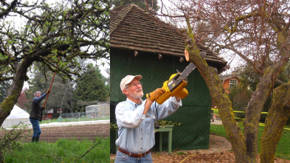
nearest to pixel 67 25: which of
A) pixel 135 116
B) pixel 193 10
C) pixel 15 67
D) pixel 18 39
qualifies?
pixel 18 39

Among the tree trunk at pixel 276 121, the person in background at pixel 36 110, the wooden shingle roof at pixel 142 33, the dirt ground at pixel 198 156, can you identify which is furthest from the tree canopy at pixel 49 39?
the tree trunk at pixel 276 121

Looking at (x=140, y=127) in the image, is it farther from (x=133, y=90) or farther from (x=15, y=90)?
(x=15, y=90)

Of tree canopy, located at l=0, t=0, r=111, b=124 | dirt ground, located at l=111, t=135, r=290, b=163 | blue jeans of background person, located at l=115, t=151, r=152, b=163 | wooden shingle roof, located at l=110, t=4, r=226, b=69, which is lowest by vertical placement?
dirt ground, located at l=111, t=135, r=290, b=163

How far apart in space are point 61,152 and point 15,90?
1.72 ft

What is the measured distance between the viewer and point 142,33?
2.99 m

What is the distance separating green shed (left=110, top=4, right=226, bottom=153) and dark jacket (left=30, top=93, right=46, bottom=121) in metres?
0.51

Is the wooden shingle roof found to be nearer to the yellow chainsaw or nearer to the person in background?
the person in background

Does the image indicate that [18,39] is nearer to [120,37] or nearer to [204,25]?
[120,37]

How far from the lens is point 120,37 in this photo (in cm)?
247

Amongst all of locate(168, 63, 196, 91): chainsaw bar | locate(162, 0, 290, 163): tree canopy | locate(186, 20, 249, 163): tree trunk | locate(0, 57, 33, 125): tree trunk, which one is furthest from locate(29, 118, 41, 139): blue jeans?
locate(186, 20, 249, 163): tree trunk

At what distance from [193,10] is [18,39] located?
2.35m

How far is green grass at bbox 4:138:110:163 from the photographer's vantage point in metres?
1.62

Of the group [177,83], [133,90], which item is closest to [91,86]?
[133,90]

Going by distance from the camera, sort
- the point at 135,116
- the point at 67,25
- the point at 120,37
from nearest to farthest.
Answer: the point at 135,116
the point at 67,25
the point at 120,37
